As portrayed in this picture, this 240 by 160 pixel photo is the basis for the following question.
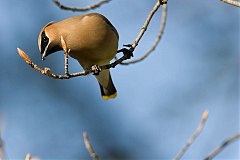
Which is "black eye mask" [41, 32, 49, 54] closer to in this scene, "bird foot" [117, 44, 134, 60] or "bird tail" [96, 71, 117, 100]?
"bird foot" [117, 44, 134, 60]

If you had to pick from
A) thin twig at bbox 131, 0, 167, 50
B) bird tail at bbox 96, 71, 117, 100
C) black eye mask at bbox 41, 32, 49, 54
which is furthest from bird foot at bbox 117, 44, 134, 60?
bird tail at bbox 96, 71, 117, 100

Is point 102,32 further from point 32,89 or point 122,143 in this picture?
point 32,89

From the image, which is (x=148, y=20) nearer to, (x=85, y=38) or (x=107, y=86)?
(x=85, y=38)

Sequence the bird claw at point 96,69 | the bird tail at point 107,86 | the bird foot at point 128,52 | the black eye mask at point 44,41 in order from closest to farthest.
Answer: the bird foot at point 128,52 < the bird claw at point 96,69 < the black eye mask at point 44,41 < the bird tail at point 107,86

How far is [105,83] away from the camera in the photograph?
614cm

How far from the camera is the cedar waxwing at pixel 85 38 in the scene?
4906 millimetres

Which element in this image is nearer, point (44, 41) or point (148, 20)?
point (148, 20)

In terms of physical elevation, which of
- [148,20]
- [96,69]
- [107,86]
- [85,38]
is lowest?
[96,69]

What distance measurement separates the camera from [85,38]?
4.90 meters

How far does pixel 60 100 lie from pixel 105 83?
5876 millimetres

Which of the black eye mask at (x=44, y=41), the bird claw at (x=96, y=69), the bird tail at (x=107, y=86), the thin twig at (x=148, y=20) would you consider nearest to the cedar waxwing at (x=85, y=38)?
the black eye mask at (x=44, y=41)

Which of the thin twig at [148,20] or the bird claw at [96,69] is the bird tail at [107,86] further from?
the thin twig at [148,20]

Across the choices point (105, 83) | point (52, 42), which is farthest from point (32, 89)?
point (52, 42)

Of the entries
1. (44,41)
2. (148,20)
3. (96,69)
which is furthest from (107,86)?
(148,20)
